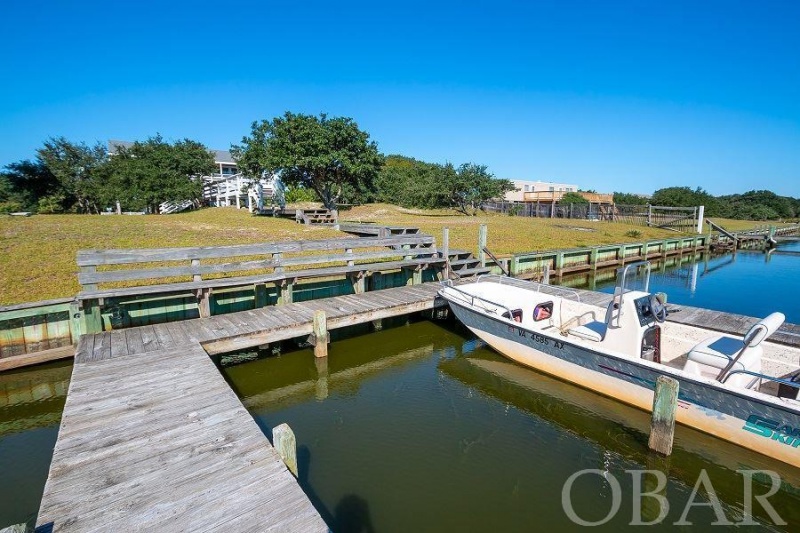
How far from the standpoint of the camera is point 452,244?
20719 mm

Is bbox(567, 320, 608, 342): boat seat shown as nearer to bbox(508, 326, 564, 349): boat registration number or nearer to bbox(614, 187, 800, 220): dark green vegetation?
bbox(508, 326, 564, 349): boat registration number

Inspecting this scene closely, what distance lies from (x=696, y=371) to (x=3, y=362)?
12.6m

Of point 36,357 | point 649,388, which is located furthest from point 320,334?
point 649,388

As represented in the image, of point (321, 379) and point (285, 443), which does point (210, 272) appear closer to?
point (321, 379)

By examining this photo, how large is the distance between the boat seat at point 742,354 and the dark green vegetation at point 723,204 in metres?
68.3

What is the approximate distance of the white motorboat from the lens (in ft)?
18.2

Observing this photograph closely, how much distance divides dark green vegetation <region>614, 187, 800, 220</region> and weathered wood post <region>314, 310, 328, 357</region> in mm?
70733

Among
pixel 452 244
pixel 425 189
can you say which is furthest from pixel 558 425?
pixel 425 189

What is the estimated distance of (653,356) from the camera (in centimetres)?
738

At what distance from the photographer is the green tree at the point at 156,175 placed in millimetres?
33219

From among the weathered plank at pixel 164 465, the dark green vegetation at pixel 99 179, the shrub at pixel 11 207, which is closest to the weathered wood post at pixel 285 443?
the weathered plank at pixel 164 465

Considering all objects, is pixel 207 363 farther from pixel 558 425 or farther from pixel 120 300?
pixel 558 425

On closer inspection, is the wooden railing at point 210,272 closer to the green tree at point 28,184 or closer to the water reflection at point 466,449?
the water reflection at point 466,449

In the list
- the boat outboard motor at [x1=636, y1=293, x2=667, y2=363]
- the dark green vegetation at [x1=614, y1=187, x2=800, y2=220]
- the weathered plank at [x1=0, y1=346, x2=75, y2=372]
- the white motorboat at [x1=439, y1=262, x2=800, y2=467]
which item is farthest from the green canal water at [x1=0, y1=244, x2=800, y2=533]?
the dark green vegetation at [x1=614, y1=187, x2=800, y2=220]
